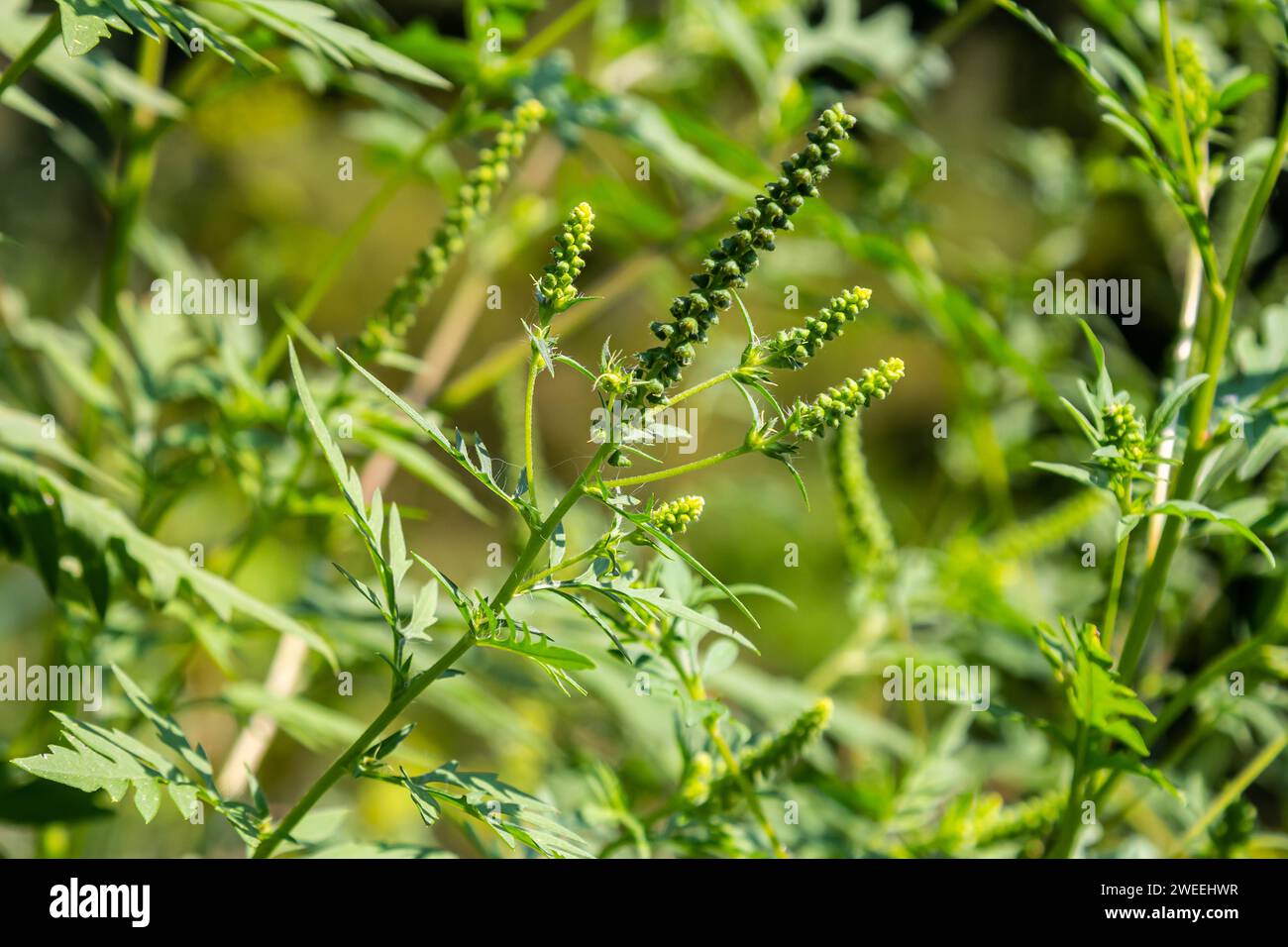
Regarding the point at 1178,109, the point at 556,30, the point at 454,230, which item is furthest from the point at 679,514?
the point at 556,30

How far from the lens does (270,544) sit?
79.5 inches

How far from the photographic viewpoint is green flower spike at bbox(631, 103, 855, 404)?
53 centimetres

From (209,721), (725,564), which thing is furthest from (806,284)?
(209,721)

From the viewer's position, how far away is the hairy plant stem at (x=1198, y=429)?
2.36 ft

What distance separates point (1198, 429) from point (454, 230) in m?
0.50

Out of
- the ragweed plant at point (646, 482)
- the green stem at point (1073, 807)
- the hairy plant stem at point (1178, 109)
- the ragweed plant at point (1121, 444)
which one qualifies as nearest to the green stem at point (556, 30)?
the ragweed plant at point (646, 482)

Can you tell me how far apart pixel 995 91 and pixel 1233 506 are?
6.97ft

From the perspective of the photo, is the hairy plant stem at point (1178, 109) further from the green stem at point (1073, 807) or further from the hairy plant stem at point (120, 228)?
the hairy plant stem at point (120, 228)

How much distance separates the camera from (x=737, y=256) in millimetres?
533

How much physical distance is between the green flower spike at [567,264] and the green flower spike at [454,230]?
0.28 meters

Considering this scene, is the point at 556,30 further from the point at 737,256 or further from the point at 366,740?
the point at 366,740

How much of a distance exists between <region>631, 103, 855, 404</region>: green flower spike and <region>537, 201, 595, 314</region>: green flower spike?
0.05m

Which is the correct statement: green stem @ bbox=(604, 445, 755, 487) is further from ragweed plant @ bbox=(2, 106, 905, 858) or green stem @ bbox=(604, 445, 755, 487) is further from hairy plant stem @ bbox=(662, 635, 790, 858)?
hairy plant stem @ bbox=(662, 635, 790, 858)
